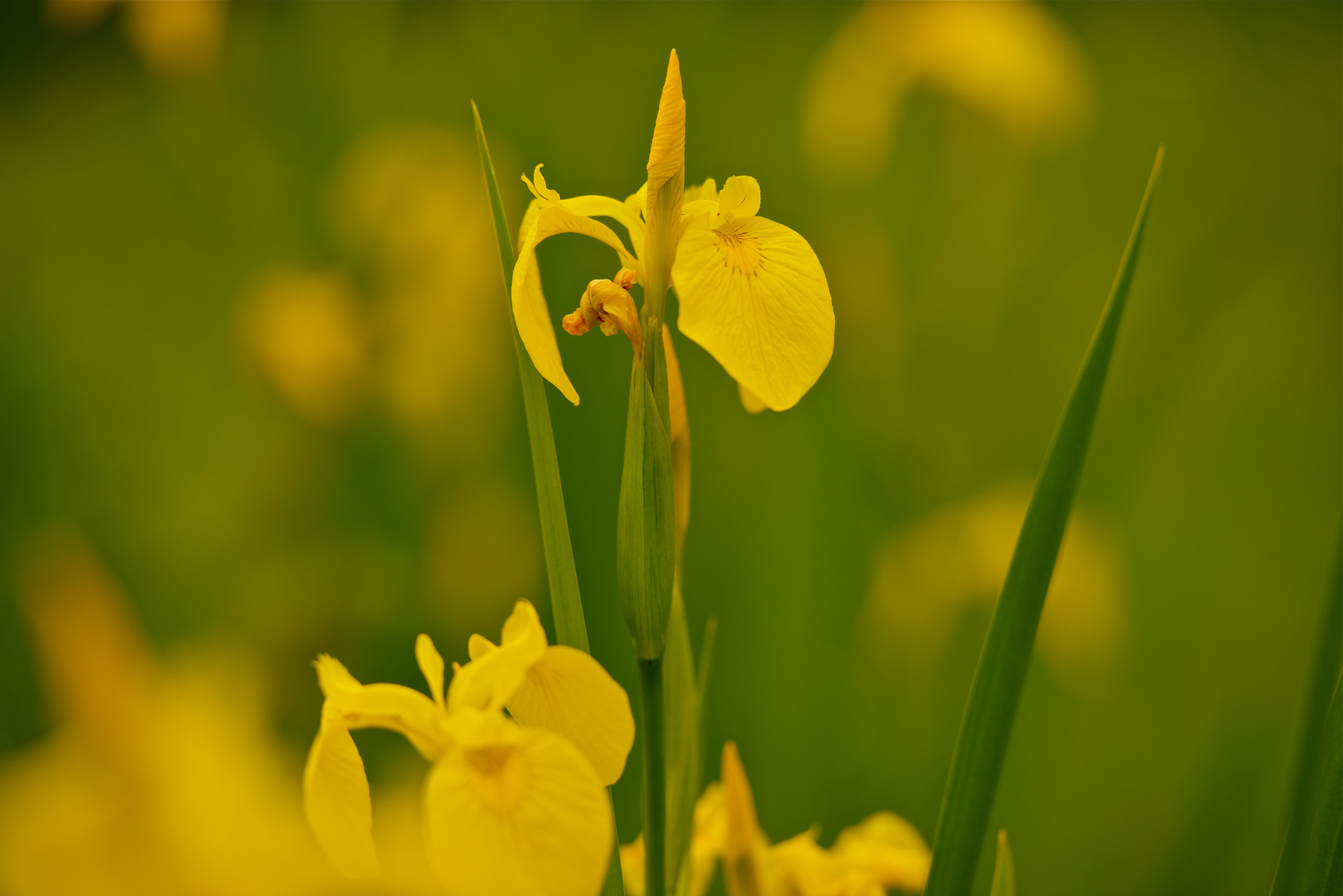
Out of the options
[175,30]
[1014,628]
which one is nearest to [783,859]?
[1014,628]

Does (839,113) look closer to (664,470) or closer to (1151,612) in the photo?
(1151,612)

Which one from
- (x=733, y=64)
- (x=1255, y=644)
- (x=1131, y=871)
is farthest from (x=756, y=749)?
(x=733, y=64)

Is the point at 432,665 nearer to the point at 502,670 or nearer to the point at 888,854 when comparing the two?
the point at 502,670

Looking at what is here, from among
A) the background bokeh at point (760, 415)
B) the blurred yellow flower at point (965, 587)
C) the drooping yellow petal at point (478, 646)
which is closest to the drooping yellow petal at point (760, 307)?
the drooping yellow petal at point (478, 646)

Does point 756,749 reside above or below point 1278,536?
below

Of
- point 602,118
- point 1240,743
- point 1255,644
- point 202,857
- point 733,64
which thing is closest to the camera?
point 202,857

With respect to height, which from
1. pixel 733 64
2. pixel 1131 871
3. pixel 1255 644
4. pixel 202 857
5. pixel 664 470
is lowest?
pixel 1131 871

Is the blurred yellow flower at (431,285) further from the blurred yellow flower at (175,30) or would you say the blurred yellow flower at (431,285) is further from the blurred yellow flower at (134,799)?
the blurred yellow flower at (134,799)
